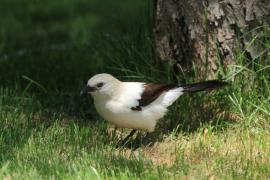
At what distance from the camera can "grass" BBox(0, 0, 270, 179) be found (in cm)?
531

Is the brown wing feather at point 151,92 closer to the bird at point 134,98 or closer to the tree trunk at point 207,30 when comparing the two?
the bird at point 134,98

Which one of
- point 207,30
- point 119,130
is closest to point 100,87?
point 119,130

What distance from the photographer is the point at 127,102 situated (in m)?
6.17

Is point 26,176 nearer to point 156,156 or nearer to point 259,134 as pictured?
point 156,156

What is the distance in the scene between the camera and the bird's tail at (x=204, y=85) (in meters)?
6.32

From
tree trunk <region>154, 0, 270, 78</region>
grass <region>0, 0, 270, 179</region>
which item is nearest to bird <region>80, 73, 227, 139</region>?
grass <region>0, 0, 270, 179</region>

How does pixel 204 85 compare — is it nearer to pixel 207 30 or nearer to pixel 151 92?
pixel 151 92

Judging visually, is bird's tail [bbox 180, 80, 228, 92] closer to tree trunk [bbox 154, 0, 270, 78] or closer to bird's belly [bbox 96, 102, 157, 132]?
tree trunk [bbox 154, 0, 270, 78]

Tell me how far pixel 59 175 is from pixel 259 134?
1.98m

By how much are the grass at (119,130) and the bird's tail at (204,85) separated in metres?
0.20

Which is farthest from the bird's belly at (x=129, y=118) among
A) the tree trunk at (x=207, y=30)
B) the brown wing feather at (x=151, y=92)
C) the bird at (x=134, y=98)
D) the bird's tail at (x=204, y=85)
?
the tree trunk at (x=207, y=30)

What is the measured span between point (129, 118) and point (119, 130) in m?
0.64

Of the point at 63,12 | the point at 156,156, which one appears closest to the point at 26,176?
the point at 156,156

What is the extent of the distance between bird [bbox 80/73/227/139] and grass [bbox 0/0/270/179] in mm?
216
